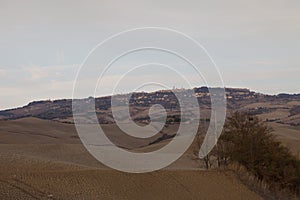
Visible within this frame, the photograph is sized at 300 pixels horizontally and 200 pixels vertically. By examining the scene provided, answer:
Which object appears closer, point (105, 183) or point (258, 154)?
point (105, 183)

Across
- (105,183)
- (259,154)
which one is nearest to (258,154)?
(259,154)

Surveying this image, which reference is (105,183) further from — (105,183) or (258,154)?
(258,154)

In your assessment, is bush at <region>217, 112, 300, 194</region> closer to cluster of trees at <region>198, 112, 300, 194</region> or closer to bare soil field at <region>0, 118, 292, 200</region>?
cluster of trees at <region>198, 112, 300, 194</region>

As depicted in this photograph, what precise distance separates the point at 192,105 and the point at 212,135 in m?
31.9

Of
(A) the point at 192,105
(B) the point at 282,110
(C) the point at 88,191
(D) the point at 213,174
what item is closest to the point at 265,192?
(D) the point at 213,174

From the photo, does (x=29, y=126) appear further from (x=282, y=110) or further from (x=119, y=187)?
(x=282, y=110)

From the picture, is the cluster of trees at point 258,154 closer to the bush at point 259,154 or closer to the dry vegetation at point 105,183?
the bush at point 259,154

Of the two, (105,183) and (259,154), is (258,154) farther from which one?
(105,183)

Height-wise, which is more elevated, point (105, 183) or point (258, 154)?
point (258, 154)

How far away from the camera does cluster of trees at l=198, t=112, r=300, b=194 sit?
36.8 m

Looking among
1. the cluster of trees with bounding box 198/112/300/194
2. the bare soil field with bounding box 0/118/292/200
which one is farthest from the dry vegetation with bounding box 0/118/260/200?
the cluster of trees with bounding box 198/112/300/194

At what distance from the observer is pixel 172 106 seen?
14388cm

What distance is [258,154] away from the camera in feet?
123

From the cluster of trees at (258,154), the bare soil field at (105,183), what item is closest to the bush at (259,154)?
the cluster of trees at (258,154)
